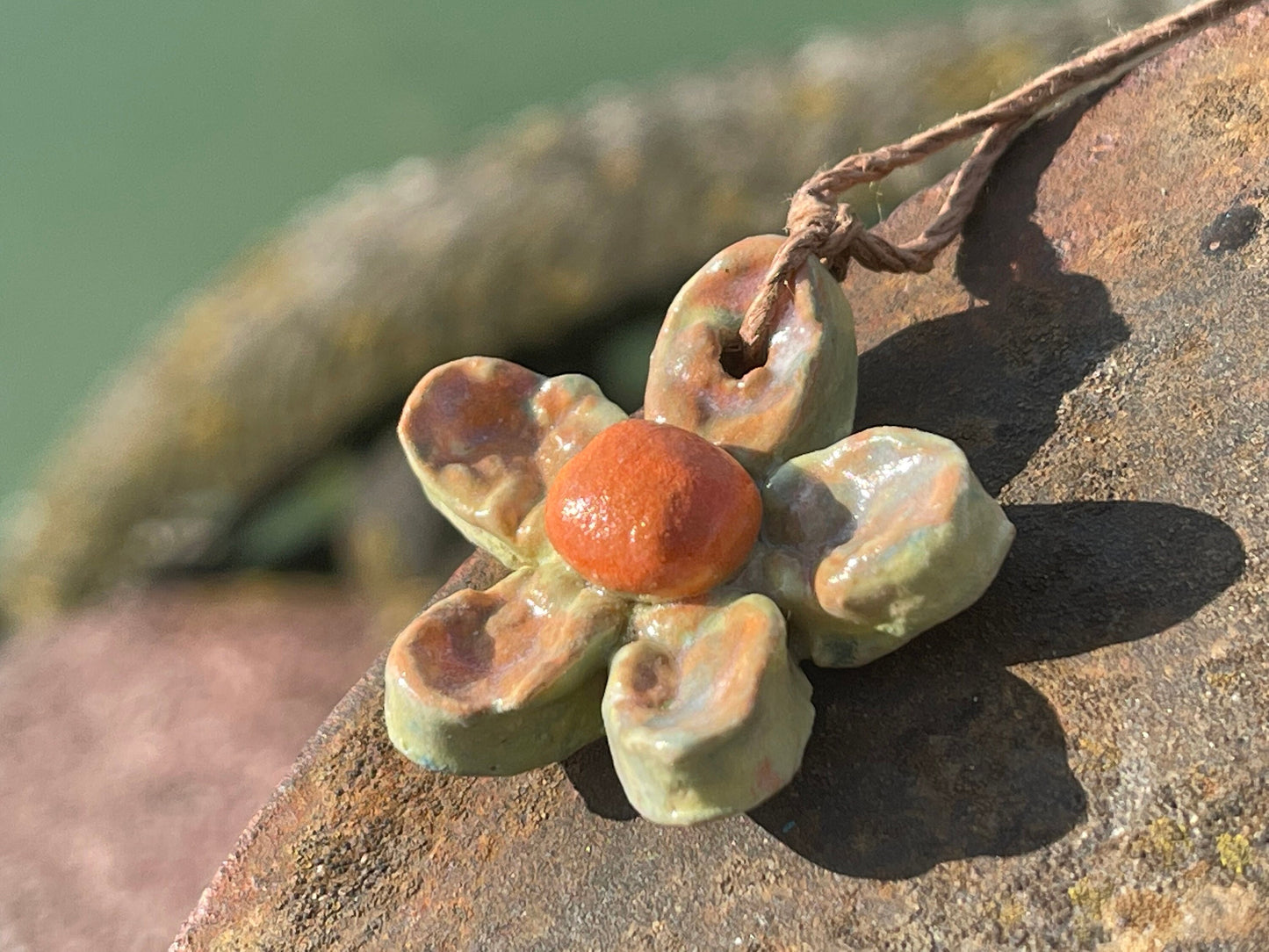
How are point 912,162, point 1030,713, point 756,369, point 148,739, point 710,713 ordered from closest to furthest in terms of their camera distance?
1. point 710,713
2. point 1030,713
3. point 756,369
4. point 912,162
5. point 148,739

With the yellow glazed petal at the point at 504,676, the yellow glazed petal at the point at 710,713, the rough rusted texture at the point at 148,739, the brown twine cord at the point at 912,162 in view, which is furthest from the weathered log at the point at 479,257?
the yellow glazed petal at the point at 710,713

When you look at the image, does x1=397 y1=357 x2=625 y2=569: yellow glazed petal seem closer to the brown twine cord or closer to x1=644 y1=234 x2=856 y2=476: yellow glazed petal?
x1=644 y1=234 x2=856 y2=476: yellow glazed petal

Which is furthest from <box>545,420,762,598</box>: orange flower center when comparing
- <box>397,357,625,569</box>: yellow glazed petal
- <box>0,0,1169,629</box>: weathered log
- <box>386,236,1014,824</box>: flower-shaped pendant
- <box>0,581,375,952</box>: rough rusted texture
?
<box>0,581,375,952</box>: rough rusted texture

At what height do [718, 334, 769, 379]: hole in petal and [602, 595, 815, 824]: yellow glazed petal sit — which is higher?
[718, 334, 769, 379]: hole in petal

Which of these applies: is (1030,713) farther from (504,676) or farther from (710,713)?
(504,676)

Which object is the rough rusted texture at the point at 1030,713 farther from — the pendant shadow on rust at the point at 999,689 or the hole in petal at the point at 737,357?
the hole in petal at the point at 737,357

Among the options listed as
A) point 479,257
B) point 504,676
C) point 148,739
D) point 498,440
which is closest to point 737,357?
point 498,440

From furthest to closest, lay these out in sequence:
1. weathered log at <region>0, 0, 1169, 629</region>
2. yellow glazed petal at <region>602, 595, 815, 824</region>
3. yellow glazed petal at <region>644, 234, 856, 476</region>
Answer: weathered log at <region>0, 0, 1169, 629</region>, yellow glazed petal at <region>644, 234, 856, 476</region>, yellow glazed petal at <region>602, 595, 815, 824</region>
